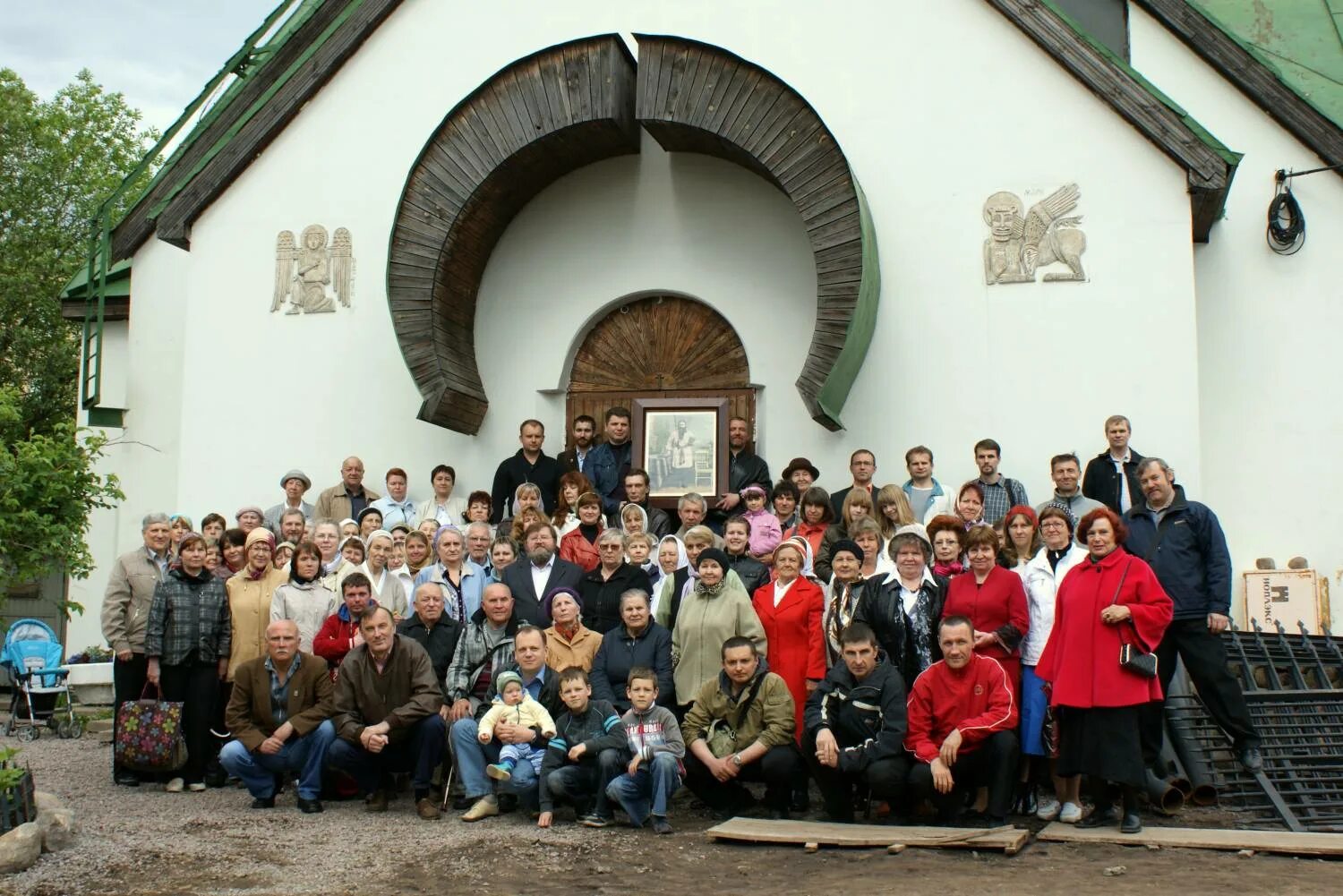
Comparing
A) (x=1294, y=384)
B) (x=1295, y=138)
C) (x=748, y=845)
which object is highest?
(x=1295, y=138)

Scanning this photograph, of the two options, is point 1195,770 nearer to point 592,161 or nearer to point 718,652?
point 718,652

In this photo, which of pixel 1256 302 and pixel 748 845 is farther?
pixel 1256 302

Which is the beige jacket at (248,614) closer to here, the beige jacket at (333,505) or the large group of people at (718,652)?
the large group of people at (718,652)

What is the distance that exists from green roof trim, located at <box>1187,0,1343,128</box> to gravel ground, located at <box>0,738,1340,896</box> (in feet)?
27.1

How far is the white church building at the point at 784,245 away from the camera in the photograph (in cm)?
1135

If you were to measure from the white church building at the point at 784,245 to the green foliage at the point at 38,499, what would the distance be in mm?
3763

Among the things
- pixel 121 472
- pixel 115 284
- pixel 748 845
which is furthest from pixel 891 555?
pixel 115 284

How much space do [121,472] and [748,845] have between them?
9965 mm

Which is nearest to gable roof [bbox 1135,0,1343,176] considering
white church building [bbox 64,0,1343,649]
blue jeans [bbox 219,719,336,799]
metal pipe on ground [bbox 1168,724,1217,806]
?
white church building [bbox 64,0,1343,649]

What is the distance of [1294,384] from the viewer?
11.9 meters

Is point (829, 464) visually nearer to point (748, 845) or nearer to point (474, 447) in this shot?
point (474, 447)

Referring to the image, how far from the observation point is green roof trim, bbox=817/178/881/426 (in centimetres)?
1109

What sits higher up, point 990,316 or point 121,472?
point 990,316

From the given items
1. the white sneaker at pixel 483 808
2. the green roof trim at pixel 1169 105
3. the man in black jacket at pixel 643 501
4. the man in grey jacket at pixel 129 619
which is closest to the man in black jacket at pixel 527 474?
the man in black jacket at pixel 643 501
